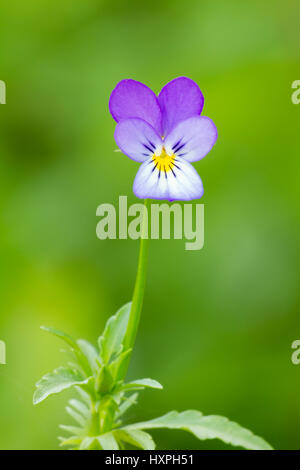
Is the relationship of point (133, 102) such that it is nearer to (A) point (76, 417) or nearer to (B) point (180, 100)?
(B) point (180, 100)

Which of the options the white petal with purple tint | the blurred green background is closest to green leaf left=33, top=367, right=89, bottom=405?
the white petal with purple tint

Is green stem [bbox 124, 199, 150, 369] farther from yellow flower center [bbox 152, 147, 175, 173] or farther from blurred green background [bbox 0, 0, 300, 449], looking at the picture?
blurred green background [bbox 0, 0, 300, 449]

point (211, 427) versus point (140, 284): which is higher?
point (140, 284)

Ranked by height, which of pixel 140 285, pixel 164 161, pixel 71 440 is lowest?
pixel 71 440

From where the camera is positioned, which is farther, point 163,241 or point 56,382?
point 163,241

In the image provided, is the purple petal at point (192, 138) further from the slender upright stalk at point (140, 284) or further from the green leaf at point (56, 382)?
the green leaf at point (56, 382)

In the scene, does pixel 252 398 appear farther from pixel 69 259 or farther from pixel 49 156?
pixel 49 156

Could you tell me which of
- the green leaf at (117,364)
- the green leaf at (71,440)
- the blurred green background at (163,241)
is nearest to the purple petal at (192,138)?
the green leaf at (117,364)

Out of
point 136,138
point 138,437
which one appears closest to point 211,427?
point 138,437
